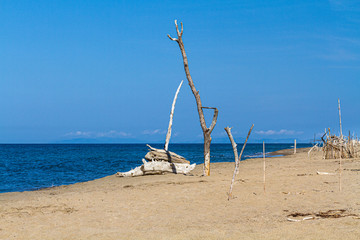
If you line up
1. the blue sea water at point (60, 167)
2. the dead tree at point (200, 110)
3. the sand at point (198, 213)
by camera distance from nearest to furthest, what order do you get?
the sand at point (198, 213), the dead tree at point (200, 110), the blue sea water at point (60, 167)

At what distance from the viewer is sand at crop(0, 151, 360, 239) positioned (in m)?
6.67

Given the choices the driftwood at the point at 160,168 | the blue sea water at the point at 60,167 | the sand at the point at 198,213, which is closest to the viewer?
the sand at the point at 198,213

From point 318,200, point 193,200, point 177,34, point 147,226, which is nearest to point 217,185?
point 193,200

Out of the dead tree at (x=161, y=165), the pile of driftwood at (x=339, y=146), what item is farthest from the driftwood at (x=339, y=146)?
the dead tree at (x=161, y=165)

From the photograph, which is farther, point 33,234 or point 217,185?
point 217,185

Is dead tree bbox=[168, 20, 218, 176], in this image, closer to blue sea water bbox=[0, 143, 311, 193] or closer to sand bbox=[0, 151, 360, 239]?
sand bbox=[0, 151, 360, 239]

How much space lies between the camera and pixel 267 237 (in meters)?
6.19

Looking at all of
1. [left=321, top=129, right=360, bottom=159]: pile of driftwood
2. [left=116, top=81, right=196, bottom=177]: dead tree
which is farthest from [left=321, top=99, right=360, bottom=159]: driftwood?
[left=116, top=81, right=196, bottom=177]: dead tree

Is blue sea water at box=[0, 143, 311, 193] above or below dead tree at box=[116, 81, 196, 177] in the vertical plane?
→ below

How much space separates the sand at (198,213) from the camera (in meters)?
6.67

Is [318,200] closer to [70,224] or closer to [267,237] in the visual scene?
[267,237]

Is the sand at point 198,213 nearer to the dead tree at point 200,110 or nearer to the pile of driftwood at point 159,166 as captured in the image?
the dead tree at point 200,110

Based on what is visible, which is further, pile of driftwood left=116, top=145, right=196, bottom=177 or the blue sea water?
the blue sea water

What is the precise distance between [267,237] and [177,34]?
34.9ft
